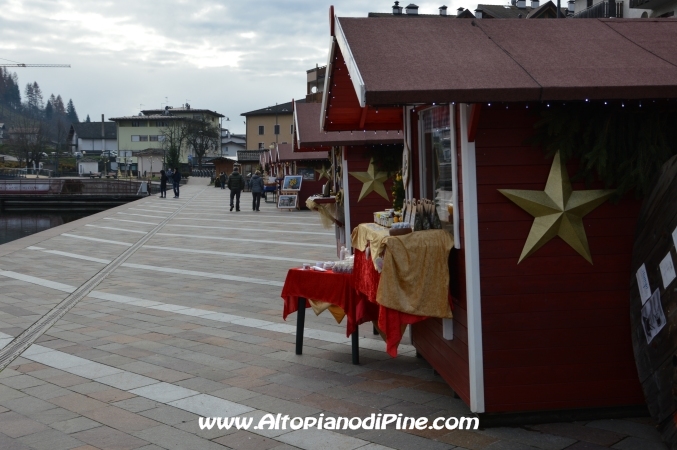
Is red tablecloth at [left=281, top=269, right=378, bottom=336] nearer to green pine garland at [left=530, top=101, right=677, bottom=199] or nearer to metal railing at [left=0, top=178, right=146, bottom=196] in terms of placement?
green pine garland at [left=530, top=101, right=677, bottom=199]

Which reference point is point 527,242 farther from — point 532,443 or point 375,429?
point 375,429

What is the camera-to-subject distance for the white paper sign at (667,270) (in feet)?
15.2

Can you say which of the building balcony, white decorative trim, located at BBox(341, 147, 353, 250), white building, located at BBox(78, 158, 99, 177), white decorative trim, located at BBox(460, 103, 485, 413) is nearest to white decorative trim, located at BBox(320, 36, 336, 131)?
white decorative trim, located at BBox(460, 103, 485, 413)

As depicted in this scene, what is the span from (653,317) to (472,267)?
3.75 ft

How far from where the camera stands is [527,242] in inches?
205

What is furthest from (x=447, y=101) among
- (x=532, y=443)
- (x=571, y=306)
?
(x=532, y=443)

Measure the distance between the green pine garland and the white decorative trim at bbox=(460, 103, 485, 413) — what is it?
18.0 inches

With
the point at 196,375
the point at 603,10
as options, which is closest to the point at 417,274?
the point at 196,375

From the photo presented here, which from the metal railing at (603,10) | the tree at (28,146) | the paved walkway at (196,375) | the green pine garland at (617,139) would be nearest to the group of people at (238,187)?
the paved walkway at (196,375)

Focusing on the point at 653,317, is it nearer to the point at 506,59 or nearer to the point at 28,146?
the point at 506,59

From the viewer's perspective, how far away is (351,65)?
16.9 feet

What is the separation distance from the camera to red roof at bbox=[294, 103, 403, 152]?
36.3 feet

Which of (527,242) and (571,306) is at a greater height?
(527,242)

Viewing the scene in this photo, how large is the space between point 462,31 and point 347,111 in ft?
8.51
